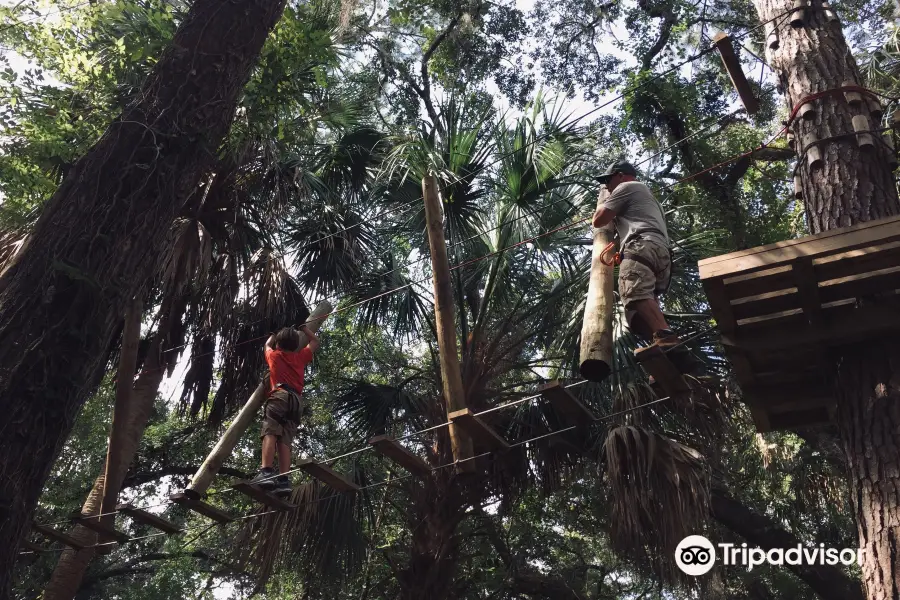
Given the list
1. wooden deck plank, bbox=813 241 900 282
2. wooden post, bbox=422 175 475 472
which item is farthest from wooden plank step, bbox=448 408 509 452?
wooden deck plank, bbox=813 241 900 282

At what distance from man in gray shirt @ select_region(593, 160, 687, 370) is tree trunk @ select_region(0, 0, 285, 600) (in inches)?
100

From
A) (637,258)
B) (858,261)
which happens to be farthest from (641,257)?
(858,261)

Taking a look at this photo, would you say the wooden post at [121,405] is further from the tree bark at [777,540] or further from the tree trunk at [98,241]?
the tree bark at [777,540]

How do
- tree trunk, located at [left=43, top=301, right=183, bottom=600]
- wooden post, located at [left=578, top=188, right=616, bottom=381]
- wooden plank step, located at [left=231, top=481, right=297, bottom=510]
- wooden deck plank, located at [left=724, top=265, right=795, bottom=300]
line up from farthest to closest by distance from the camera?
tree trunk, located at [left=43, top=301, right=183, bottom=600] → wooden plank step, located at [left=231, top=481, right=297, bottom=510] → wooden post, located at [left=578, top=188, right=616, bottom=381] → wooden deck plank, located at [left=724, top=265, right=795, bottom=300]

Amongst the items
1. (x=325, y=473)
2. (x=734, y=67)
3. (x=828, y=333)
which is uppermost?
(x=734, y=67)

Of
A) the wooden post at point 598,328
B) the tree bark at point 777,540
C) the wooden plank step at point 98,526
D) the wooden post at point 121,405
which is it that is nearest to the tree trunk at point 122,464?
the wooden post at point 121,405

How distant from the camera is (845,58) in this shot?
253 inches

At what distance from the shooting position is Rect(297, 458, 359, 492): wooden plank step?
6.30 meters

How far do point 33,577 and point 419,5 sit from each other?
35.7 feet

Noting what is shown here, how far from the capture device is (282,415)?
7098 millimetres

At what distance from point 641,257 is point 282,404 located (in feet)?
10.5

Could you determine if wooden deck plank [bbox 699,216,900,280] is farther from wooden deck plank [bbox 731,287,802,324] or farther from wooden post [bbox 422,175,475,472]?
wooden post [bbox 422,175,475,472]

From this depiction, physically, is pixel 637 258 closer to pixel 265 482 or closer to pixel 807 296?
pixel 807 296

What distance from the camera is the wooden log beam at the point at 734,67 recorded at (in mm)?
6641
